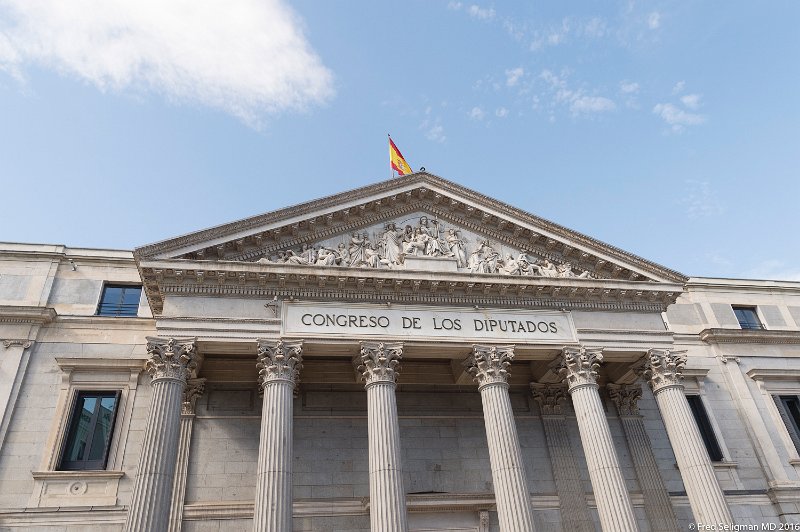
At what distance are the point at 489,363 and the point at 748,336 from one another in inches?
573

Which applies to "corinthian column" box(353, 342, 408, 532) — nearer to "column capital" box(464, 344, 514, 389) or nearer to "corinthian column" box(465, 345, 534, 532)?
"column capital" box(464, 344, 514, 389)

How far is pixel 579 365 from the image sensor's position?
19.0 meters

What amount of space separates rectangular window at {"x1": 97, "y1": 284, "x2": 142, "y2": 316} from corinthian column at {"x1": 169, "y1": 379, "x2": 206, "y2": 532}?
410cm

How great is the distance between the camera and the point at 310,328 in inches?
699

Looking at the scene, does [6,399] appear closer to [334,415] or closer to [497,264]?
[334,415]

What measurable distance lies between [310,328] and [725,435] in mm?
17490

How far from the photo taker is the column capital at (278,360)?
16.8 meters

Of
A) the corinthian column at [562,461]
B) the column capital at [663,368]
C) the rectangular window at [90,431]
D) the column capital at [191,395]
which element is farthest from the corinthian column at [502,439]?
the rectangular window at [90,431]

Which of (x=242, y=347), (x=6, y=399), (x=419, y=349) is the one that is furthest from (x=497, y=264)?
(x=6, y=399)

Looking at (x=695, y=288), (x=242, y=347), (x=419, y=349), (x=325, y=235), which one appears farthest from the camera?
(x=695, y=288)

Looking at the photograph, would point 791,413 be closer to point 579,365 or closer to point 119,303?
point 579,365

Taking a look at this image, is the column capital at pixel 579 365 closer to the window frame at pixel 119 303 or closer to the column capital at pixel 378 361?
the column capital at pixel 378 361

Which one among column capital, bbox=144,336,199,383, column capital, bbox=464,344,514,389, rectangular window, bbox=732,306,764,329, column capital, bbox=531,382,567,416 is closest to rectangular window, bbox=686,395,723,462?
rectangular window, bbox=732,306,764,329

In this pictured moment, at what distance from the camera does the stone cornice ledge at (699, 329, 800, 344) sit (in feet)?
82.9
